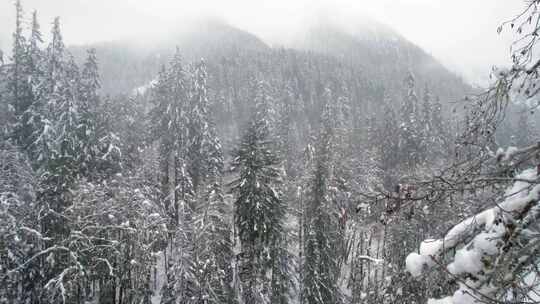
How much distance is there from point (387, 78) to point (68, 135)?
13799cm

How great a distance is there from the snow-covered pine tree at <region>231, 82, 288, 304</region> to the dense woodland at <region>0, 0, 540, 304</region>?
89 mm

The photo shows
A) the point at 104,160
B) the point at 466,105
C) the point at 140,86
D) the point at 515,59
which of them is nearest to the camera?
the point at 515,59

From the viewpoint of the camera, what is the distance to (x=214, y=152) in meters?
40.4

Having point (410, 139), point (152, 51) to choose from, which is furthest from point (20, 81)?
point (152, 51)

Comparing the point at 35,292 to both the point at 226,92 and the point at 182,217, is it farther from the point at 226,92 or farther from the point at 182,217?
the point at 226,92

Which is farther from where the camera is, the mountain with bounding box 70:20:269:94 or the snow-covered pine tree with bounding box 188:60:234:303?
the mountain with bounding box 70:20:269:94

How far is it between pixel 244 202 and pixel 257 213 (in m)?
1.03

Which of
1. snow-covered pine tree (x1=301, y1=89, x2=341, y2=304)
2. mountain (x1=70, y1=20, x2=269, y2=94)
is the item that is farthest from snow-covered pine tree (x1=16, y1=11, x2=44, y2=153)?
mountain (x1=70, y1=20, x2=269, y2=94)

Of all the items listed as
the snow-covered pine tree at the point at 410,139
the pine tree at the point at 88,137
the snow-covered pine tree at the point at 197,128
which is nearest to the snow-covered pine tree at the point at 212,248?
the pine tree at the point at 88,137

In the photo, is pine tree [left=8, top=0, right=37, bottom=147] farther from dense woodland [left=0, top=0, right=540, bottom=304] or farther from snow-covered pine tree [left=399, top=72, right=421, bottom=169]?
snow-covered pine tree [left=399, top=72, right=421, bottom=169]

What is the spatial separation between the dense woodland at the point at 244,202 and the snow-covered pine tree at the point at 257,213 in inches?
3.5

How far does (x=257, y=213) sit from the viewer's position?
875 inches

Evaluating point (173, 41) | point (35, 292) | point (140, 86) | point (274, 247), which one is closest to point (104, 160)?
point (35, 292)

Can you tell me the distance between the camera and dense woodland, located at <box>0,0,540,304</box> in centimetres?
307
